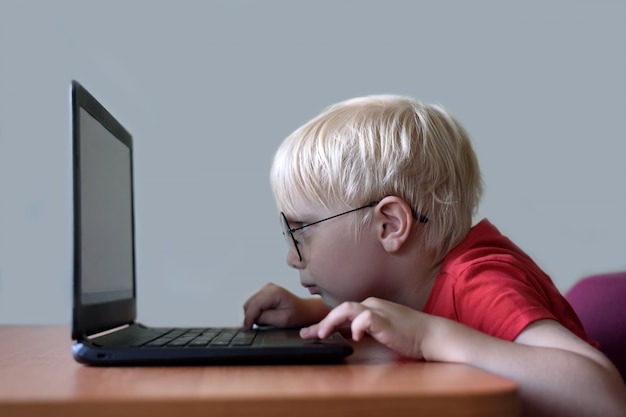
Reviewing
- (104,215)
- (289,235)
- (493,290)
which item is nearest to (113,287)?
(104,215)

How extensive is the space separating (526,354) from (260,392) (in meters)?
0.33

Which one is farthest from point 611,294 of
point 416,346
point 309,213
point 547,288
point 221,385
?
point 221,385

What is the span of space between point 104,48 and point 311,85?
559 millimetres

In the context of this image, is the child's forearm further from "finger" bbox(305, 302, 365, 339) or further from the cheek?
the cheek

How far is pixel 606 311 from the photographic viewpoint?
131 cm

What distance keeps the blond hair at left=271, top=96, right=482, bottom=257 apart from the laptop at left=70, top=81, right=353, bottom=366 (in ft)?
0.86

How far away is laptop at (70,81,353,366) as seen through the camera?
2.24 ft

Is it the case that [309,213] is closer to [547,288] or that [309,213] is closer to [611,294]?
[547,288]

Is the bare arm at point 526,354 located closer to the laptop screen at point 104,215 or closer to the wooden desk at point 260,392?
the wooden desk at point 260,392

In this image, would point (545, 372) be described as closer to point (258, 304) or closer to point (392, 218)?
point (392, 218)

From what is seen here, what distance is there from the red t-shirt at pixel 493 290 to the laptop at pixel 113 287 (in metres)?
0.17

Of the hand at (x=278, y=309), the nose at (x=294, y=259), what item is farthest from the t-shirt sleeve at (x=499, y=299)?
the hand at (x=278, y=309)

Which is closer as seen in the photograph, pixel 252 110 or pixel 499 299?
pixel 499 299

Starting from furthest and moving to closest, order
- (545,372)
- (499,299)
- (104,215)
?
(104,215) → (499,299) → (545,372)
